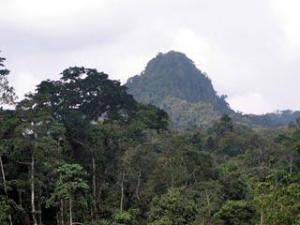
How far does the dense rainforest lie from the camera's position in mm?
27656

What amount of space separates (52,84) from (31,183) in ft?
48.5

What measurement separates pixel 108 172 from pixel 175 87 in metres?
93.4

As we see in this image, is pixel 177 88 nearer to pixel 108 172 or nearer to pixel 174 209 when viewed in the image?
pixel 108 172

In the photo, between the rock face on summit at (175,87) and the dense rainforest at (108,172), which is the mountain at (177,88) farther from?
the dense rainforest at (108,172)

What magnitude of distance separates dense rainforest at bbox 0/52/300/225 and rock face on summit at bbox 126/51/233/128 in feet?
206

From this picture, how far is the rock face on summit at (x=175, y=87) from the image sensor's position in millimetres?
114338

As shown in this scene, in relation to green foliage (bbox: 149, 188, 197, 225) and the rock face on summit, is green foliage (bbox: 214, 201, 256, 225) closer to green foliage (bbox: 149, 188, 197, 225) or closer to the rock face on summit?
green foliage (bbox: 149, 188, 197, 225)

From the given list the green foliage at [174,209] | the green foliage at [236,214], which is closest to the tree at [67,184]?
the green foliage at [174,209]

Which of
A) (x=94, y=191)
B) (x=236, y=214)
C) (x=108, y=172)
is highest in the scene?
(x=108, y=172)

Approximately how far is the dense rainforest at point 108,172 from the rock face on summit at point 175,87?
62842mm

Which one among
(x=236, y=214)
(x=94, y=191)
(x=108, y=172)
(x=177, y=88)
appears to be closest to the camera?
(x=236, y=214)

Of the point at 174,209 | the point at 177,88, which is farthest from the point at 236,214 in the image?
the point at 177,88

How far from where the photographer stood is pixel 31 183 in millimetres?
28484

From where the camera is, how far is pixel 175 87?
129 metres
